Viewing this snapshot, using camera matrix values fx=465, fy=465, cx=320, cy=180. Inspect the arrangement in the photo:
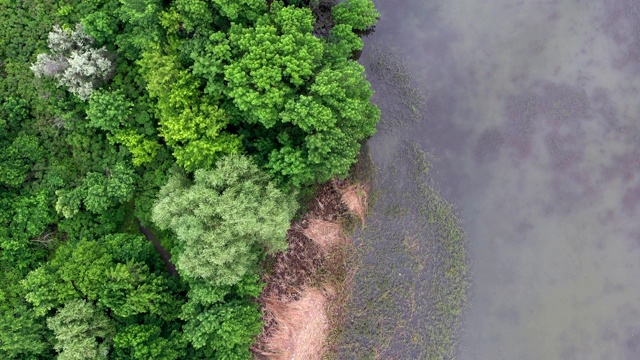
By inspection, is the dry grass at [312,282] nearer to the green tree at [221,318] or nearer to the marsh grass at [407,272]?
the marsh grass at [407,272]

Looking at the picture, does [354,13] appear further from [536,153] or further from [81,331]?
[81,331]

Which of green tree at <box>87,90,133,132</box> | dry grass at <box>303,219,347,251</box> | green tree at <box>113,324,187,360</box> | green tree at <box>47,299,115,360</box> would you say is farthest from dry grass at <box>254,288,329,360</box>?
green tree at <box>87,90,133,132</box>

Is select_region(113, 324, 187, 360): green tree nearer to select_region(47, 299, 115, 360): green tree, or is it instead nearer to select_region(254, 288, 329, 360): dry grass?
select_region(47, 299, 115, 360): green tree

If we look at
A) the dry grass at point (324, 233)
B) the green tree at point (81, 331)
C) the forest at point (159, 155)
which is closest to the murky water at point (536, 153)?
the dry grass at point (324, 233)

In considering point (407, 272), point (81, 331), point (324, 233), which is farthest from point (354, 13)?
point (81, 331)

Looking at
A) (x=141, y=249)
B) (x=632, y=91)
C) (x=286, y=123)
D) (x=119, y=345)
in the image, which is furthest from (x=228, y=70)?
(x=632, y=91)
